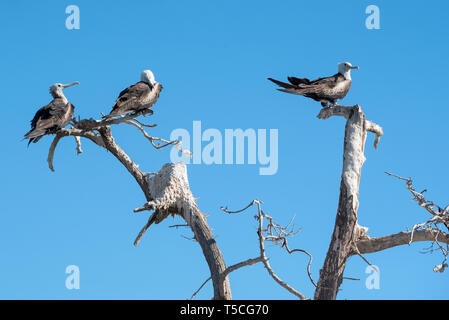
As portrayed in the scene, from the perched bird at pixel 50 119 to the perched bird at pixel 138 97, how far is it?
1010mm

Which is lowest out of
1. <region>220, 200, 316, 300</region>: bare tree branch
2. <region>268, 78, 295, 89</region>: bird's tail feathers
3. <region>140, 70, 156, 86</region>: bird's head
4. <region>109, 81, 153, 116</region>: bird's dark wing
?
<region>220, 200, 316, 300</region>: bare tree branch

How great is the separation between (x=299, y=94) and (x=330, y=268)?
2851mm

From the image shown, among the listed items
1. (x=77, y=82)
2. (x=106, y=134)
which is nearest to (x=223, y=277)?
(x=106, y=134)

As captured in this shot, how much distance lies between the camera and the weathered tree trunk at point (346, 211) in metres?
8.93

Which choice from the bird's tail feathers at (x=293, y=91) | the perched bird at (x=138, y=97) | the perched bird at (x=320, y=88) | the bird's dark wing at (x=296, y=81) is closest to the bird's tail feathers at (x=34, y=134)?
the perched bird at (x=138, y=97)

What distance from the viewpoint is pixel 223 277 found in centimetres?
918

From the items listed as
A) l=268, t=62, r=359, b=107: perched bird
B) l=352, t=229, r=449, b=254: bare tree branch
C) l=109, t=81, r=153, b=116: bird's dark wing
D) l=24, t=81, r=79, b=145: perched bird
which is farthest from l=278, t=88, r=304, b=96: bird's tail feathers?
l=24, t=81, r=79, b=145: perched bird

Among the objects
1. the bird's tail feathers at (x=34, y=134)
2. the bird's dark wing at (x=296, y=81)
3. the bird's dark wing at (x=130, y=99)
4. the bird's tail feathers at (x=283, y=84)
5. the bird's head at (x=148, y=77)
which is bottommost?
the bird's tail feathers at (x=34, y=134)

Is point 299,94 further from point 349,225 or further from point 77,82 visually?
point 77,82

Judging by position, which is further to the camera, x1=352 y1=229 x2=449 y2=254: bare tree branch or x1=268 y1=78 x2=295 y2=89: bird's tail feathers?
x1=268 y1=78 x2=295 y2=89: bird's tail feathers

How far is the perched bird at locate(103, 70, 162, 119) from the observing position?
421 inches

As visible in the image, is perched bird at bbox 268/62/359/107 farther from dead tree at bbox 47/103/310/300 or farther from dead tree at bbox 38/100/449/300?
dead tree at bbox 47/103/310/300

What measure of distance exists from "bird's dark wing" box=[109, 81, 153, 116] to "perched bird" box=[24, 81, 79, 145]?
3.59ft

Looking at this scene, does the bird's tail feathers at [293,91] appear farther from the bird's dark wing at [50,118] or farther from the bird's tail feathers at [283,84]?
the bird's dark wing at [50,118]
